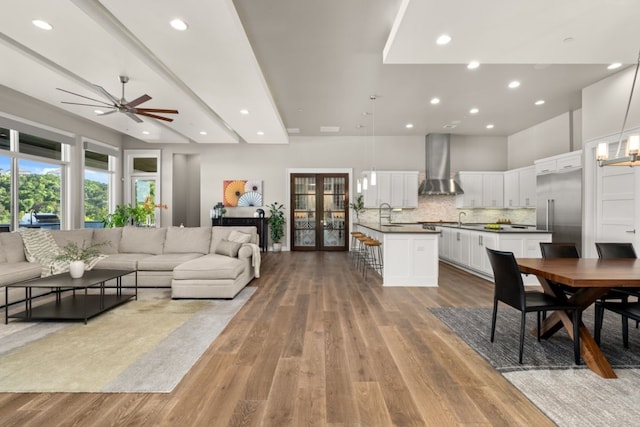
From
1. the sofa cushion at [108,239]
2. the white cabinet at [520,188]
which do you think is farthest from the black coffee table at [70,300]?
the white cabinet at [520,188]

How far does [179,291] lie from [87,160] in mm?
5589

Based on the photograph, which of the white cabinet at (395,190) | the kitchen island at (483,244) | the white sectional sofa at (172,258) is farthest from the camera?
the white cabinet at (395,190)

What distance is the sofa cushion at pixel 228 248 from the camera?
15.8 feet

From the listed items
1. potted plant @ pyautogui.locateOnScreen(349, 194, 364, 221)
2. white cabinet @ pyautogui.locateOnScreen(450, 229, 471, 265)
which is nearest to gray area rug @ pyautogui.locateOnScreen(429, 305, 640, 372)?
white cabinet @ pyautogui.locateOnScreen(450, 229, 471, 265)

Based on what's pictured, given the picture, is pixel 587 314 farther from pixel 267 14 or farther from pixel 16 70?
pixel 16 70

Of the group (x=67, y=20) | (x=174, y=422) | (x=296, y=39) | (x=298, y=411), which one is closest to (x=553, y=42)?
(x=296, y=39)

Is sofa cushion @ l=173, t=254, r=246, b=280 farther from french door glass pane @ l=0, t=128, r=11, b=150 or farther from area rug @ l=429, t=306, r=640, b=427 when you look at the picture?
french door glass pane @ l=0, t=128, r=11, b=150

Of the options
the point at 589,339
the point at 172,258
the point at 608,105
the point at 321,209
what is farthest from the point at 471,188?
the point at 172,258

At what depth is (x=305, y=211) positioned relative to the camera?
888 centimetres

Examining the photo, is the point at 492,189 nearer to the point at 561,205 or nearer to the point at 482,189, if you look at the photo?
the point at 482,189

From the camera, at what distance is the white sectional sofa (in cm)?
399

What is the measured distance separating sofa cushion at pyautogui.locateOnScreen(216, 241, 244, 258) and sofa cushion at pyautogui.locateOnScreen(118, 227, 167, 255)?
44.5 inches

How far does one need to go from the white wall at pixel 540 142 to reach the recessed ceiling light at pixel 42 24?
8681 mm

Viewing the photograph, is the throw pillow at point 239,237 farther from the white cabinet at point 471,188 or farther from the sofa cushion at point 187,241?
the white cabinet at point 471,188
